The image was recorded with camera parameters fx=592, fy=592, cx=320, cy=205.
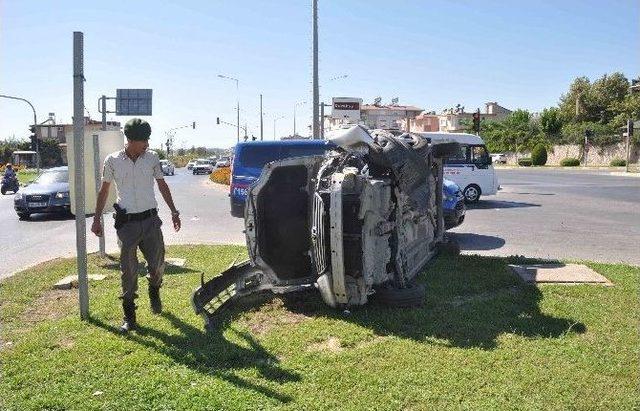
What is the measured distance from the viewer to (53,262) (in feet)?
28.1

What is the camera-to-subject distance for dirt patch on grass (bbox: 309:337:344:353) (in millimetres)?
4710

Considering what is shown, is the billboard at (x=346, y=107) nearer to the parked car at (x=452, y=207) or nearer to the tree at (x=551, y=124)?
the parked car at (x=452, y=207)

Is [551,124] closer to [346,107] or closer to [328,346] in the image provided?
[346,107]

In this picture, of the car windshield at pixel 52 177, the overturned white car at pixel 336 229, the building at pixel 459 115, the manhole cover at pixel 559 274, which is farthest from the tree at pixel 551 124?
the overturned white car at pixel 336 229

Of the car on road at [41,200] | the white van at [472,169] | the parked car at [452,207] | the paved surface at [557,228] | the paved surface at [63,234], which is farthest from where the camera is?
the white van at [472,169]

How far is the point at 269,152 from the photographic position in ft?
45.5

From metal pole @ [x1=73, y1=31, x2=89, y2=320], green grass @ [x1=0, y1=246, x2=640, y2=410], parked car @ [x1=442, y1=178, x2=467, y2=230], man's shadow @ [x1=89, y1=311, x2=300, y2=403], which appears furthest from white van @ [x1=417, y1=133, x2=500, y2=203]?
man's shadow @ [x1=89, y1=311, x2=300, y2=403]

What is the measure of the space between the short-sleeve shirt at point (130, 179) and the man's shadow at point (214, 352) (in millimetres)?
1093

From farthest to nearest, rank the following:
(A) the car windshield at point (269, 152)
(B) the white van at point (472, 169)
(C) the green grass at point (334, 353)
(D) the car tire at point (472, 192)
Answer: (D) the car tire at point (472, 192) → (B) the white van at point (472, 169) → (A) the car windshield at point (269, 152) → (C) the green grass at point (334, 353)

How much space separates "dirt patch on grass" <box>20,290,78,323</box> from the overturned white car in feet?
5.01

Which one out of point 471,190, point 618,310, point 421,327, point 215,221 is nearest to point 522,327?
point 421,327

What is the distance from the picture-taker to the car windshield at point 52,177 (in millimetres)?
16688

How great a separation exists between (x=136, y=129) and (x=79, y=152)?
0.65 metres

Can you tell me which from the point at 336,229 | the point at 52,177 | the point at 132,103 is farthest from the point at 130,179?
the point at 52,177
